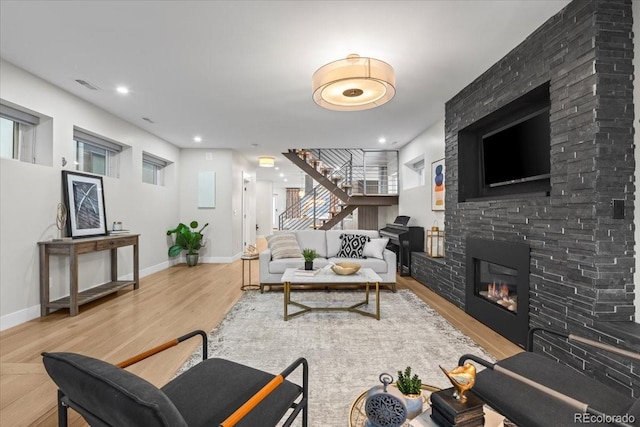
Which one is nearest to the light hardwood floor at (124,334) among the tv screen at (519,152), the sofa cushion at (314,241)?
the sofa cushion at (314,241)

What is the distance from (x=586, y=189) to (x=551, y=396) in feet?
5.30

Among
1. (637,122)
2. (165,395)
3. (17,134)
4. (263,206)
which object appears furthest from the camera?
(263,206)

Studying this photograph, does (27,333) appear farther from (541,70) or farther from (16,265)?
(541,70)

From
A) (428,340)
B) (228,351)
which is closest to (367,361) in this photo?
(428,340)

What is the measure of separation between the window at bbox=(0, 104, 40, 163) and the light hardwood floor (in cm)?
189

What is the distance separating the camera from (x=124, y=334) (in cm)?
294

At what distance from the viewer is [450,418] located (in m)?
1.09

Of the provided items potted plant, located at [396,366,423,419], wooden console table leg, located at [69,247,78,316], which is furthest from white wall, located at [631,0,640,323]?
wooden console table leg, located at [69,247,78,316]

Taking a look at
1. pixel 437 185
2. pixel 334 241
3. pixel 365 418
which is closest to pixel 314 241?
pixel 334 241

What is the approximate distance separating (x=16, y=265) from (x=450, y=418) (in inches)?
166

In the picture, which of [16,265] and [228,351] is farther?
[16,265]

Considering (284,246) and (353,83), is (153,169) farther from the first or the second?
(353,83)

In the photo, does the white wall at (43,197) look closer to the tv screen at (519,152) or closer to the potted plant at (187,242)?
the potted plant at (187,242)

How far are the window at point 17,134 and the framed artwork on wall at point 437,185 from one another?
5453mm
